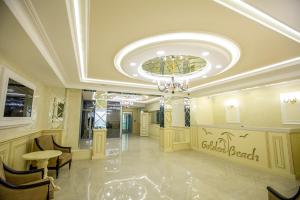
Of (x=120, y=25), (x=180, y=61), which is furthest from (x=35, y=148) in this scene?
(x=180, y=61)

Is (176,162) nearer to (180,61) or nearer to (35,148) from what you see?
(180,61)

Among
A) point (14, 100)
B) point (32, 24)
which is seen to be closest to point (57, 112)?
point (14, 100)

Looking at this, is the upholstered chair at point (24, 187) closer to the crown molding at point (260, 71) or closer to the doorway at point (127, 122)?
the crown molding at point (260, 71)

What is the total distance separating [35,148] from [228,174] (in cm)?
515

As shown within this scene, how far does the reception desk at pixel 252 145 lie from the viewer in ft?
12.6

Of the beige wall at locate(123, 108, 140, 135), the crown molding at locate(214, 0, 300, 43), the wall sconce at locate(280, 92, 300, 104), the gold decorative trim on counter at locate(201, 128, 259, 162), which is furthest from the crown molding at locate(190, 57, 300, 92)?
the beige wall at locate(123, 108, 140, 135)

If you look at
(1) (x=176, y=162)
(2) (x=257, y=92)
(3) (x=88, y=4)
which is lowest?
(1) (x=176, y=162)

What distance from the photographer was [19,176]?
2.33 meters

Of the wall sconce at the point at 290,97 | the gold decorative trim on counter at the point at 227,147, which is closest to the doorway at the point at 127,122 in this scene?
the gold decorative trim on counter at the point at 227,147

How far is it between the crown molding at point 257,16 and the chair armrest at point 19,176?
143 inches

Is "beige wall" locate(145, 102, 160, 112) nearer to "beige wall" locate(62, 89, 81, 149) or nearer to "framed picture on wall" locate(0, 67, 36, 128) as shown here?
"beige wall" locate(62, 89, 81, 149)

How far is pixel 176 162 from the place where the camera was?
4934 millimetres

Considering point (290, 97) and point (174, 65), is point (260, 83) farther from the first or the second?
point (174, 65)

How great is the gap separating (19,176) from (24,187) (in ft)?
2.01
